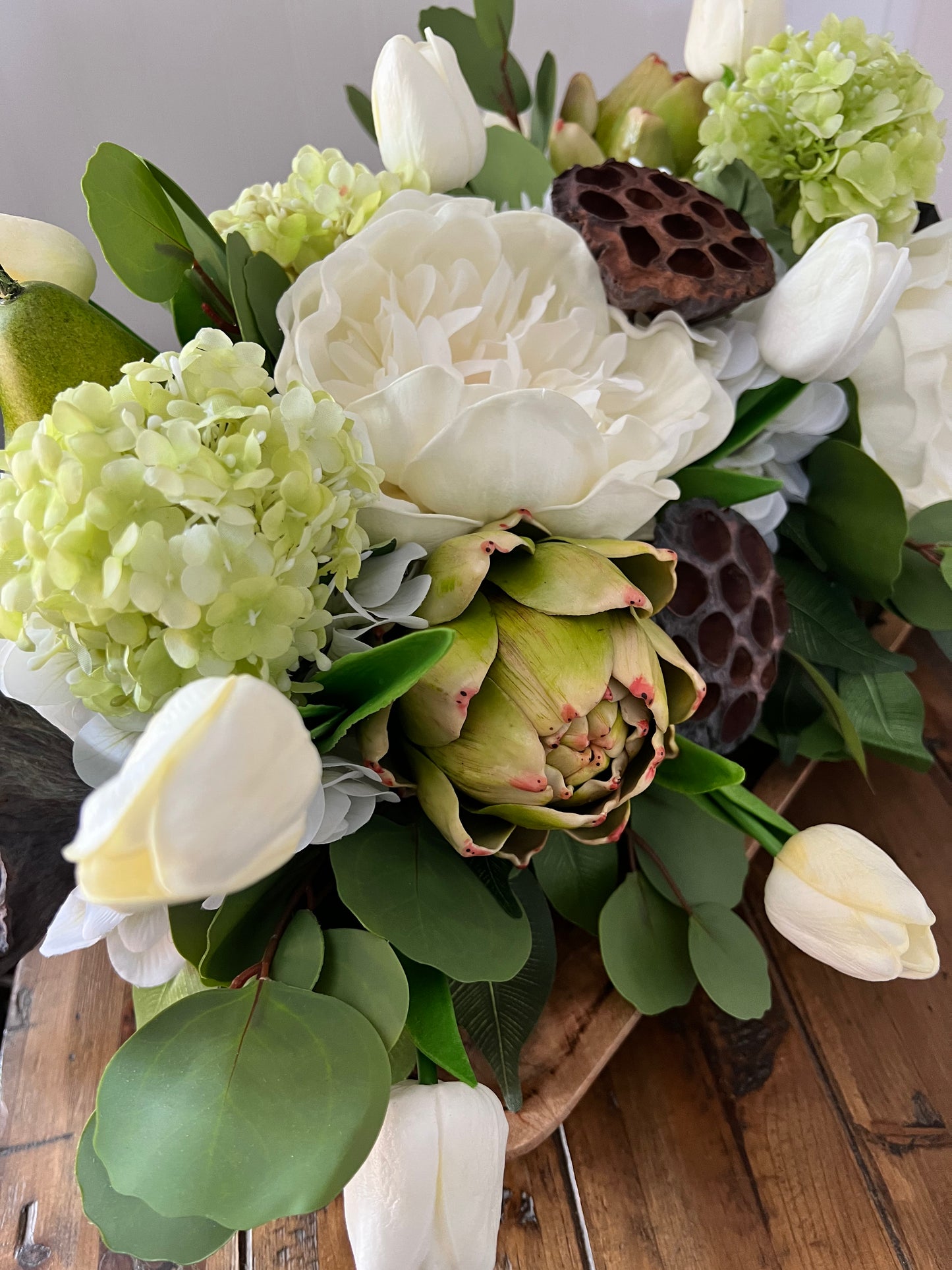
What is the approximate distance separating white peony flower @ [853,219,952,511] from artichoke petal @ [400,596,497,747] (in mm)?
285

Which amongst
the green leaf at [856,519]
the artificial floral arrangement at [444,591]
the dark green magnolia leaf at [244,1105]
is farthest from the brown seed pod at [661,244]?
the dark green magnolia leaf at [244,1105]

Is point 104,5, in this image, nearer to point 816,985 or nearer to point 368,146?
point 368,146

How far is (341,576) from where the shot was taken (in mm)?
294

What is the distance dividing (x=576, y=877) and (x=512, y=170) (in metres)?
0.37

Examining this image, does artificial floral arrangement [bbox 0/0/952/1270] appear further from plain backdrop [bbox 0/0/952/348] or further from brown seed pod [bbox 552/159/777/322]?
plain backdrop [bbox 0/0/952/348]

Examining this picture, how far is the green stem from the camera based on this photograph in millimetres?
332

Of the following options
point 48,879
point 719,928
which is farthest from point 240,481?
point 719,928

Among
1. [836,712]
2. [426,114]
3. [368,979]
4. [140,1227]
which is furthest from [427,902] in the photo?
[426,114]

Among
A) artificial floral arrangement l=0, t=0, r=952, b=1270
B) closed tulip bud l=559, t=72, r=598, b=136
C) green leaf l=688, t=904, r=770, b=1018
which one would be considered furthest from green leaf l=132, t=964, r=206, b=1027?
closed tulip bud l=559, t=72, r=598, b=136

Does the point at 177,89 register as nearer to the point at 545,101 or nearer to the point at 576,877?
the point at 545,101

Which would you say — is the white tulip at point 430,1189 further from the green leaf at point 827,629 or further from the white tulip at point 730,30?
the white tulip at point 730,30

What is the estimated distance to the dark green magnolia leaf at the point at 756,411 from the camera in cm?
42

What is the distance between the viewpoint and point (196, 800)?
18cm

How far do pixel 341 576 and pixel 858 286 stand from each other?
26 cm
